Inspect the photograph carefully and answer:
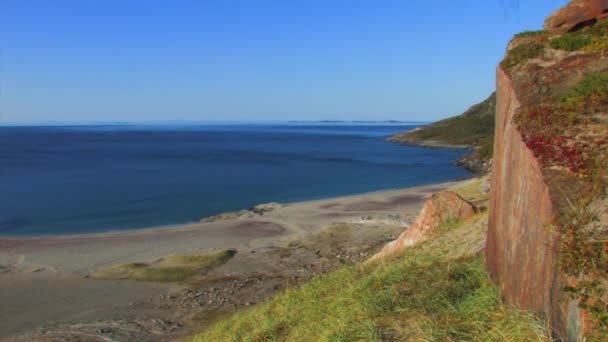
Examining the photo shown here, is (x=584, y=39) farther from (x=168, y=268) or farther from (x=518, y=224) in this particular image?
(x=168, y=268)

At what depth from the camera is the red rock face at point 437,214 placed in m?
12.5

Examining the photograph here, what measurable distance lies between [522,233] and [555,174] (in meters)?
0.75

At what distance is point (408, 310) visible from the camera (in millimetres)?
5926

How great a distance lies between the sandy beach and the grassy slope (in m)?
70.5

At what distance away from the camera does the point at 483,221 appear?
10.8 meters

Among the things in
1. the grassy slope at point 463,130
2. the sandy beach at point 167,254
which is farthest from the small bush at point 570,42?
the grassy slope at point 463,130

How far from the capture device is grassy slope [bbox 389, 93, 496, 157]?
324ft

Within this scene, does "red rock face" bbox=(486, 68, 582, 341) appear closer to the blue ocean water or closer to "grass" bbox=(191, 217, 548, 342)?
"grass" bbox=(191, 217, 548, 342)

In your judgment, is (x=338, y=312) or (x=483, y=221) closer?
(x=338, y=312)

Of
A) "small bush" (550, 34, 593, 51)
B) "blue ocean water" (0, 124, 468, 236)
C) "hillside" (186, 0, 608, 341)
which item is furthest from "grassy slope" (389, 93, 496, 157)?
"hillside" (186, 0, 608, 341)

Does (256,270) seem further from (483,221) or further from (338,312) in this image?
(338,312)

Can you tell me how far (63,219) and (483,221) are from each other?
2984 centimetres

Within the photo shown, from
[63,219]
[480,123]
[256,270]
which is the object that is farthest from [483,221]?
[480,123]

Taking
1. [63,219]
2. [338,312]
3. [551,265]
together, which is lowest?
[63,219]
